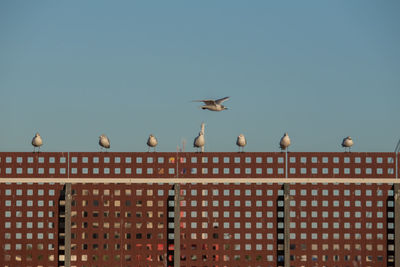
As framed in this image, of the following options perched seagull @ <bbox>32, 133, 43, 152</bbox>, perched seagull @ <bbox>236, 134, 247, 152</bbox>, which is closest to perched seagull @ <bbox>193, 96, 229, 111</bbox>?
perched seagull @ <bbox>236, 134, 247, 152</bbox>

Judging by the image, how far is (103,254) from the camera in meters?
68.9

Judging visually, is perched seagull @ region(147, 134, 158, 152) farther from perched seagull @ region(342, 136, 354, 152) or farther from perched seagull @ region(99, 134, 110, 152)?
perched seagull @ region(342, 136, 354, 152)

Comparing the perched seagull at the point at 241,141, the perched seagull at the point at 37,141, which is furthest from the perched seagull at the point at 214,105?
the perched seagull at the point at 37,141

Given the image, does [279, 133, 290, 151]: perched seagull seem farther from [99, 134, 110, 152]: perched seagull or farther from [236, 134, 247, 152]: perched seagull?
[99, 134, 110, 152]: perched seagull

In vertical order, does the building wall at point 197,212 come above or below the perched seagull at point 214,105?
below

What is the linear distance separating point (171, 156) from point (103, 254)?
10.8m

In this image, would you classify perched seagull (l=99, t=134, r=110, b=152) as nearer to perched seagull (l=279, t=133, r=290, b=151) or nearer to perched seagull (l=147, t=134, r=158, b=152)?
perched seagull (l=147, t=134, r=158, b=152)

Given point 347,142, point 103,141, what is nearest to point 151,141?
point 103,141

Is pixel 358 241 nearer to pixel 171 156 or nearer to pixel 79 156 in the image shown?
pixel 171 156

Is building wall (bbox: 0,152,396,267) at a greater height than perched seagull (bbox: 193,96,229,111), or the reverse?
perched seagull (bbox: 193,96,229,111)

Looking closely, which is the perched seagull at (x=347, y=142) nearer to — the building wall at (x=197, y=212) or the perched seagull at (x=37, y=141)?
the building wall at (x=197, y=212)

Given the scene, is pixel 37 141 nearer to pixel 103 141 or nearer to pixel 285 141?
pixel 103 141

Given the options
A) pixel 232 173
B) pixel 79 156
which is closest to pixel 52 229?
pixel 79 156

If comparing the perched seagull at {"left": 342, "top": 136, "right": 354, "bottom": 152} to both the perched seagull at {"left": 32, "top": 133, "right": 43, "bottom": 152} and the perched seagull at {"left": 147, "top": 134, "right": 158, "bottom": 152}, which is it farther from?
the perched seagull at {"left": 32, "top": 133, "right": 43, "bottom": 152}
